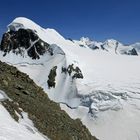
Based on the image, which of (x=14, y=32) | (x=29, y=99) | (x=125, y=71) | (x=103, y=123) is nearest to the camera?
(x=29, y=99)

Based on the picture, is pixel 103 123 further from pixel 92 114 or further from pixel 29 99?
pixel 29 99

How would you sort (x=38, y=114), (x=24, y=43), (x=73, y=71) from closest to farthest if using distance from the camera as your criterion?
1. (x=38, y=114)
2. (x=73, y=71)
3. (x=24, y=43)

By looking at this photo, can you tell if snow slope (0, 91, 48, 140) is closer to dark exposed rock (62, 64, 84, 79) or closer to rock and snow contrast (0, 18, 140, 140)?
rock and snow contrast (0, 18, 140, 140)

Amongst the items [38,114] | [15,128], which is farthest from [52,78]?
[15,128]

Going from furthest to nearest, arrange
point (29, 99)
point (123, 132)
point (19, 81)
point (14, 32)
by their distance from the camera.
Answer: point (14, 32) < point (123, 132) < point (19, 81) < point (29, 99)

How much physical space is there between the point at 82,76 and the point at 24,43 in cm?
3174

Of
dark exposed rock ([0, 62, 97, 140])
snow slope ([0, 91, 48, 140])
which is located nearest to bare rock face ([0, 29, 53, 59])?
dark exposed rock ([0, 62, 97, 140])

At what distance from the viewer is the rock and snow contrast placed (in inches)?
3223

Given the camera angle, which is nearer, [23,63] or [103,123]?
[103,123]

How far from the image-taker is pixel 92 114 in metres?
84.1

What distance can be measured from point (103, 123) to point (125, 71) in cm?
2897

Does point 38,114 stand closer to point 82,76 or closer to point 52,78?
point 82,76

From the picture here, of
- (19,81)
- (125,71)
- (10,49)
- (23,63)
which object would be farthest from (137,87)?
(19,81)

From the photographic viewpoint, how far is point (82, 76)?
10075 centimetres
